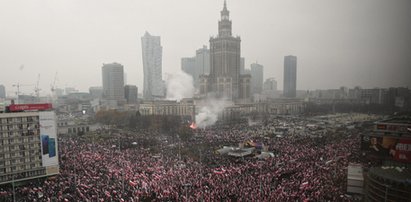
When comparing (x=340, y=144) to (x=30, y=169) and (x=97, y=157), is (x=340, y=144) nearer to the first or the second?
(x=97, y=157)

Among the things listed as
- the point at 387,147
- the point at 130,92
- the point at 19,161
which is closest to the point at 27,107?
the point at 19,161

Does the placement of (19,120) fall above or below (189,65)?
below

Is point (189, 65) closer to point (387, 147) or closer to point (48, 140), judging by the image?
point (48, 140)

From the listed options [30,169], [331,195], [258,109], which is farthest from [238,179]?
[258,109]

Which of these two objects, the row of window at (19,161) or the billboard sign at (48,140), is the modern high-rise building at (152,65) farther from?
the row of window at (19,161)

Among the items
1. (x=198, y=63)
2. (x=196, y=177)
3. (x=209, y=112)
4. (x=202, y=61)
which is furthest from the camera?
(x=198, y=63)

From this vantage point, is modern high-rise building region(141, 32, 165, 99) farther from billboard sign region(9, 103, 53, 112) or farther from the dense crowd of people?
billboard sign region(9, 103, 53, 112)

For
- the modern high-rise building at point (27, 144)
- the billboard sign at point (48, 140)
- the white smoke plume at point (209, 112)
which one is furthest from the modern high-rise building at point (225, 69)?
the modern high-rise building at point (27, 144)
